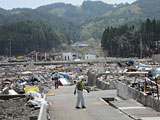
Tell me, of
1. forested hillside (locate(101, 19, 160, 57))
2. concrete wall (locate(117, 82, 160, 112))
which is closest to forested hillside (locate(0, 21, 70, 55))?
forested hillside (locate(101, 19, 160, 57))

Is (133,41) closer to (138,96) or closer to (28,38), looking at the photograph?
(28,38)

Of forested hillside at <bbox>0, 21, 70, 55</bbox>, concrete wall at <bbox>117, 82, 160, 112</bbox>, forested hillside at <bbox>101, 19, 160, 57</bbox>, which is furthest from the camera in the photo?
forested hillside at <bbox>0, 21, 70, 55</bbox>

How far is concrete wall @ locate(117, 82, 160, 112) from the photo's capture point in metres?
13.3

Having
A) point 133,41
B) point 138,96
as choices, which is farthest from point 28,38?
point 138,96

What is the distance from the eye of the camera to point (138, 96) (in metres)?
15.4

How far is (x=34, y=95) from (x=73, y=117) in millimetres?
5103

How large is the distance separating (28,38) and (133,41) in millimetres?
58602

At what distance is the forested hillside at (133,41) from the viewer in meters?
106

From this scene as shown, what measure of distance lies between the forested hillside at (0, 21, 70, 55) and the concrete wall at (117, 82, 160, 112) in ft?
422

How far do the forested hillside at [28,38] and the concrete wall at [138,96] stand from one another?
129m

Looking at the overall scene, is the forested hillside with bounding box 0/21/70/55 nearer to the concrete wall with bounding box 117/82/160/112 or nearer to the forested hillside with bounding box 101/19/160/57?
the forested hillside with bounding box 101/19/160/57

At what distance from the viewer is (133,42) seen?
117 m

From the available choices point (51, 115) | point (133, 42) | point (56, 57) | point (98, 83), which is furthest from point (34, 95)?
point (56, 57)

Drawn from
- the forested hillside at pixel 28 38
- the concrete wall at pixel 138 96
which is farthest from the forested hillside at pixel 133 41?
the concrete wall at pixel 138 96
